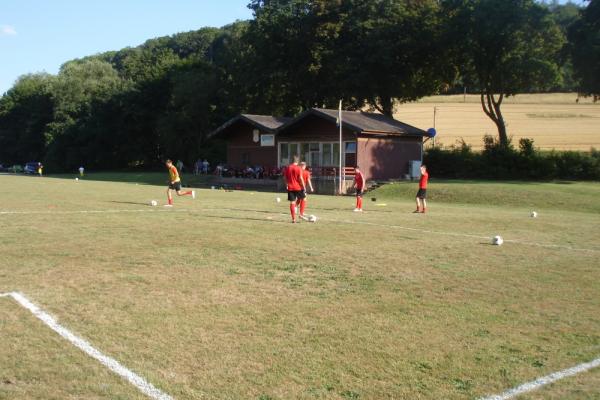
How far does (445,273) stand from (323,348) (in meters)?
4.57

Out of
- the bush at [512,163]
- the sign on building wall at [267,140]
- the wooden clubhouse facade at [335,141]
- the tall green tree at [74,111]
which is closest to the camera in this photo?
the bush at [512,163]

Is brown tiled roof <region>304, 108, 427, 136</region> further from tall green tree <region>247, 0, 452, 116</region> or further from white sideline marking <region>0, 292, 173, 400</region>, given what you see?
white sideline marking <region>0, 292, 173, 400</region>

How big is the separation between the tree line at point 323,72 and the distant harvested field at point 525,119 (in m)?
5.68

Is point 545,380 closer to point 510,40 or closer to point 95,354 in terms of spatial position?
point 95,354

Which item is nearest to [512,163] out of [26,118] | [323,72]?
[323,72]

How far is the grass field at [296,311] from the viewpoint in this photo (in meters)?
5.20

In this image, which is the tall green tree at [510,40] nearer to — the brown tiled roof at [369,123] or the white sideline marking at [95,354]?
the brown tiled roof at [369,123]

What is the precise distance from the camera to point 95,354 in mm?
5629

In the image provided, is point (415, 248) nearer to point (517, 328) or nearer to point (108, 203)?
point (517, 328)

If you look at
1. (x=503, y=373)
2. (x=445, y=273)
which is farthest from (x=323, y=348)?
(x=445, y=273)

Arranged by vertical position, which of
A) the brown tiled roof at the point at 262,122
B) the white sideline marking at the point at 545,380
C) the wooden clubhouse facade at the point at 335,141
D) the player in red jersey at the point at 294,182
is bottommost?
the white sideline marking at the point at 545,380

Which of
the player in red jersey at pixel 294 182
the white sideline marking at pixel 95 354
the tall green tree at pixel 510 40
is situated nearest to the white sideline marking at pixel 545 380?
the white sideline marking at pixel 95 354

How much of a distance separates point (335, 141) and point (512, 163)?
12.1m

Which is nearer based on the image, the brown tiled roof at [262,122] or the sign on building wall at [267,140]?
the brown tiled roof at [262,122]
